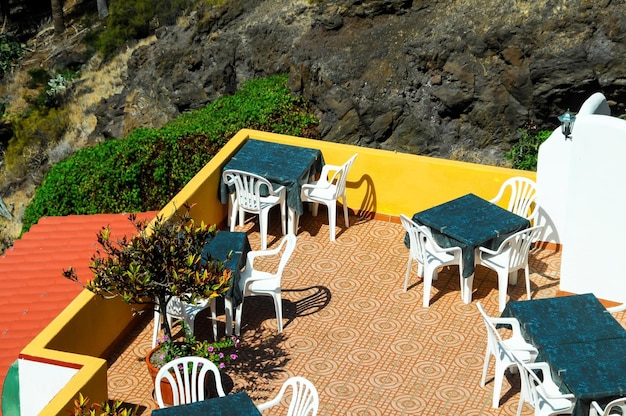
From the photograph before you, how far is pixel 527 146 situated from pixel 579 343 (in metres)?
8.03

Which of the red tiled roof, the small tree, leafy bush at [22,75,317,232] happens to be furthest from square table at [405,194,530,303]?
leafy bush at [22,75,317,232]

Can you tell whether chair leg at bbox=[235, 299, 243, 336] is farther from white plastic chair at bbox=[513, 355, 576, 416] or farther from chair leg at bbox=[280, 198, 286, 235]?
white plastic chair at bbox=[513, 355, 576, 416]

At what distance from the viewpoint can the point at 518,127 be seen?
664 inches

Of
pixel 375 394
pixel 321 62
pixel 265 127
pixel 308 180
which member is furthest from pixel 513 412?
pixel 321 62

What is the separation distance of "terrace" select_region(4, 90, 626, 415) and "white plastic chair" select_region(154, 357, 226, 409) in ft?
1.94

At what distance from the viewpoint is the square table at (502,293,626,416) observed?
27.2 feet

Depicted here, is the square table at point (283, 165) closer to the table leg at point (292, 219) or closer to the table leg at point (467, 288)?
the table leg at point (292, 219)

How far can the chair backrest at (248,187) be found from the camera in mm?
11898

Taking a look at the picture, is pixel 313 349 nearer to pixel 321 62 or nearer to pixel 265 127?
pixel 265 127

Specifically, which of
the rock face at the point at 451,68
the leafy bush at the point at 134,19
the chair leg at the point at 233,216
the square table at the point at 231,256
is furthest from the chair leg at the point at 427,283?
the leafy bush at the point at 134,19

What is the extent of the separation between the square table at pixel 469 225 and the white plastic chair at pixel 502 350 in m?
1.33

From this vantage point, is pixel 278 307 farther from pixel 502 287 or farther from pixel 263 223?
pixel 502 287

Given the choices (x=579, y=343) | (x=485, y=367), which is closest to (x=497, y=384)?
(x=485, y=367)

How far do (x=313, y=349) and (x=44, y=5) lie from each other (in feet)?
91.9
